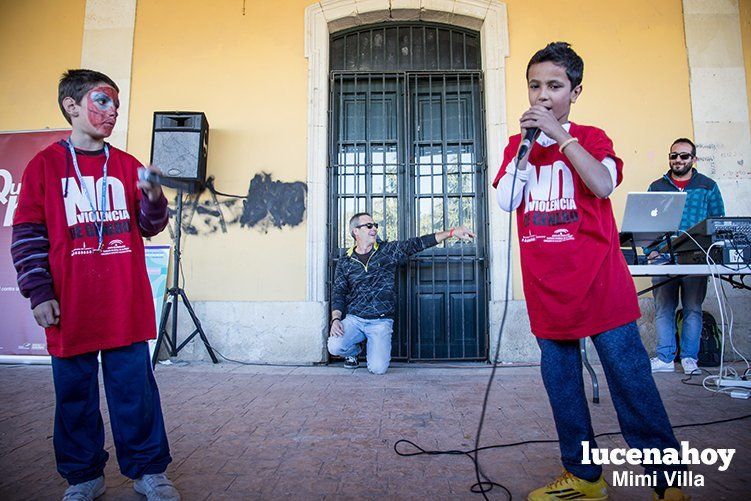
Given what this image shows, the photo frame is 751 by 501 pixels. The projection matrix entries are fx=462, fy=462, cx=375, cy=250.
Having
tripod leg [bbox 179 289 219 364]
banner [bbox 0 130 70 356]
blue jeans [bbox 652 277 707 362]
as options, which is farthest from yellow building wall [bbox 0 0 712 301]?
blue jeans [bbox 652 277 707 362]

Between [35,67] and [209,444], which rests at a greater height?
[35,67]

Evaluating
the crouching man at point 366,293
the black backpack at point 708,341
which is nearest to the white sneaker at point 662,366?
the black backpack at point 708,341

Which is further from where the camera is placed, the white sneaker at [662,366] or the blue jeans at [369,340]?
the blue jeans at [369,340]

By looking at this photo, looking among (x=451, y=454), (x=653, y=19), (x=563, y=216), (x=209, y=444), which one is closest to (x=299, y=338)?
(x=209, y=444)

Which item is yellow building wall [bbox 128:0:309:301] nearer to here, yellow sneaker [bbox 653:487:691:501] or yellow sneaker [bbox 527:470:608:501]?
yellow sneaker [bbox 527:470:608:501]

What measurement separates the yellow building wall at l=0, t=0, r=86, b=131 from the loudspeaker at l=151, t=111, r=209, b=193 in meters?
1.39

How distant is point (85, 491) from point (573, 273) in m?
2.06

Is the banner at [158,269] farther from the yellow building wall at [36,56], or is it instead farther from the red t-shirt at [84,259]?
the red t-shirt at [84,259]

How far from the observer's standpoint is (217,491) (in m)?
1.93

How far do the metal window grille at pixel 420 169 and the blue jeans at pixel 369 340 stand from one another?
1.88ft

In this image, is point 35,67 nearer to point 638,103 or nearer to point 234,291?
point 234,291

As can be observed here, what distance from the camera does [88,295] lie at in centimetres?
186

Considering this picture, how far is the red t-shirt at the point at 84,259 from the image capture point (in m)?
1.84

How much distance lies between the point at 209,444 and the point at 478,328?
3.40 metres
